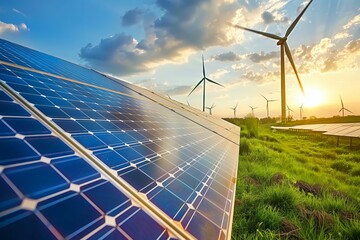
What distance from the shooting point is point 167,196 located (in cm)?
246

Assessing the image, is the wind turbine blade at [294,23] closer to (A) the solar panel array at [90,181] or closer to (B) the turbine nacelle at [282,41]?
(B) the turbine nacelle at [282,41]

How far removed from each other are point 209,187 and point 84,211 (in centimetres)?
200

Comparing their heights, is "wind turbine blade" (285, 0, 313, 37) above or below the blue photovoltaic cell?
above

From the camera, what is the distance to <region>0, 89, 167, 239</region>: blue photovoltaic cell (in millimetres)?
1250

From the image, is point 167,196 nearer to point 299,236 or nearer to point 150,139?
point 150,139

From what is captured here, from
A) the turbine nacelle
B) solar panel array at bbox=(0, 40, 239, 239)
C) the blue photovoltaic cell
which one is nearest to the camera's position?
the blue photovoltaic cell

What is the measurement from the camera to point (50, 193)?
59.7 inches

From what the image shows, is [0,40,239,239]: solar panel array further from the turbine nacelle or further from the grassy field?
the turbine nacelle

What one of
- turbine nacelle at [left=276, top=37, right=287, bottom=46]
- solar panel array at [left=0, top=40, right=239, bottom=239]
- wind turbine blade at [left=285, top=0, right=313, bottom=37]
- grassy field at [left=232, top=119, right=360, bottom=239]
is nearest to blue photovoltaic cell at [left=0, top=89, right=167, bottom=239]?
solar panel array at [left=0, top=40, right=239, bottom=239]

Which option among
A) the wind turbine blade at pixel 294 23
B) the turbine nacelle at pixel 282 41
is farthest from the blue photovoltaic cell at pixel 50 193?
the turbine nacelle at pixel 282 41

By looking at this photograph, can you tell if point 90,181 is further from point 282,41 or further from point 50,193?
point 282,41

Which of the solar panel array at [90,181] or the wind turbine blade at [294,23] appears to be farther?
the wind turbine blade at [294,23]

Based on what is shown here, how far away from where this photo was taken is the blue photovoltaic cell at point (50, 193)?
49.2 inches

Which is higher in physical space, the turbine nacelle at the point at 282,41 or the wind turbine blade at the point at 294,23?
the wind turbine blade at the point at 294,23
